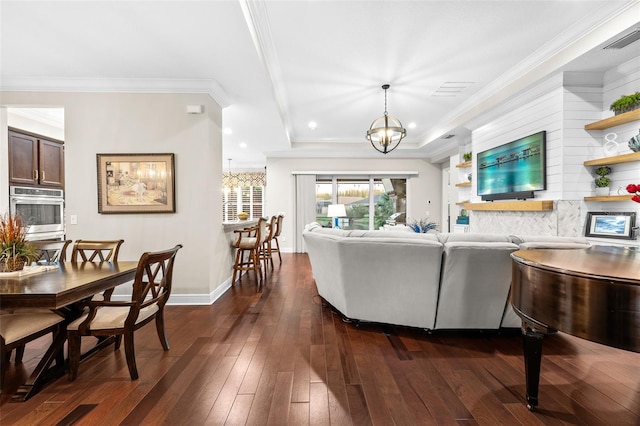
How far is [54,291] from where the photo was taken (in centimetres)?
157

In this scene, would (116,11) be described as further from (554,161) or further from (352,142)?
(352,142)

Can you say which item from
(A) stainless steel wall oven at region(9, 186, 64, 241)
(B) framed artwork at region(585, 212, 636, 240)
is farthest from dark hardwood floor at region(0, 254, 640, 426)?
(A) stainless steel wall oven at region(9, 186, 64, 241)

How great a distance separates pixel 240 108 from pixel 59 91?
2168mm

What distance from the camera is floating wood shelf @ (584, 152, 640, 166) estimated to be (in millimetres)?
2814

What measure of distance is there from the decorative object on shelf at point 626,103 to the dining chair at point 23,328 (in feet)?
17.5

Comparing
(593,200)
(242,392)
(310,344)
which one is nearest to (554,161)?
(593,200)

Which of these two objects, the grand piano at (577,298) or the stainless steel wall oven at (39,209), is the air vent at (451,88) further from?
the stainless steel wall oven at (39,209)

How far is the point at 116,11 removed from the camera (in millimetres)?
2305

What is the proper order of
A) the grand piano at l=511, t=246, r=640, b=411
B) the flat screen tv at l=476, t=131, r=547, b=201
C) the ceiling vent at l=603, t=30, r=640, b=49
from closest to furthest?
the grand piano at l=511, t=246, r=640, b=411 → the ceiling vent at l=603, t=30, r=640, b=49 → the flat screen tv at l=476, t=131, r=547, b=201

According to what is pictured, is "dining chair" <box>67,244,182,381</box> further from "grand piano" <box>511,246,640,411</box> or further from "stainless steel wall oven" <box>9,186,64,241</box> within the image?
"stainless steel wall oven" <box>9,186,64,241</box>

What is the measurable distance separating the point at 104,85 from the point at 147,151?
91 cm

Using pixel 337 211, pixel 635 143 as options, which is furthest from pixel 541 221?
pixel 337 211

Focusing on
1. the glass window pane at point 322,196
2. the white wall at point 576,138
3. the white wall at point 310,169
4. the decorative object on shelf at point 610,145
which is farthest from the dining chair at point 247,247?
the decorative object on shelf at point 610,145

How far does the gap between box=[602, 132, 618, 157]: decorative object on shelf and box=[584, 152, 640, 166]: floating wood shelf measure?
5.1 inches
